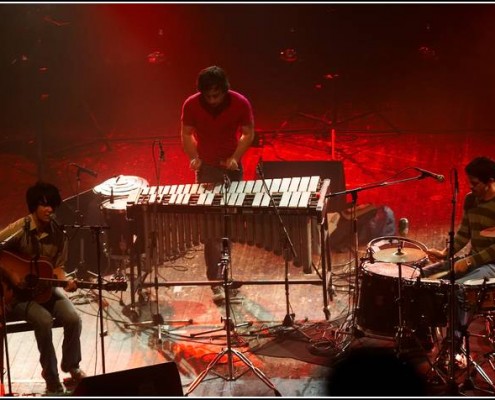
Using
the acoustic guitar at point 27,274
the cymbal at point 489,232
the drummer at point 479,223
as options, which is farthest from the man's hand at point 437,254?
the acoustic guitar at point 27,274

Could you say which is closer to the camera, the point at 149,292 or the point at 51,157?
the point at 149,292

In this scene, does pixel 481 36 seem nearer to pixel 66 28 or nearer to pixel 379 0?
pixel 379 0

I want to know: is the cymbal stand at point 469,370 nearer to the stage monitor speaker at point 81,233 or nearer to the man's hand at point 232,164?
the man's hand at point 232,164

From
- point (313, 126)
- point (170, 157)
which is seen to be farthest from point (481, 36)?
point (170, 157)

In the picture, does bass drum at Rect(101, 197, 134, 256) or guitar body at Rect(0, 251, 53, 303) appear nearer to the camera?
guitar body at Rect(0, 251, 53, 303)

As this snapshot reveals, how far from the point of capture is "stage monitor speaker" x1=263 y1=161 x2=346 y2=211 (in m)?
9.07

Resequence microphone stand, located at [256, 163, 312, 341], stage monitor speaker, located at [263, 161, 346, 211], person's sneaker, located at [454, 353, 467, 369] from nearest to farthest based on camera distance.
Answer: person's sneaker, located at [454, 353, 467, 369] → microphone stand, located at [256, 163, 312, 341] → stage monitor speaker, located at [263, 161, 346, 211]

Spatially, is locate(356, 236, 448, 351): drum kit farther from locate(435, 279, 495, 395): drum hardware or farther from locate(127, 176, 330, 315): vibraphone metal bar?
locate(127, 176, 330, 315): vibraphone metal bar

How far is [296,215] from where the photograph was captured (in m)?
6.97

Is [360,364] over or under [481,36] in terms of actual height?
under

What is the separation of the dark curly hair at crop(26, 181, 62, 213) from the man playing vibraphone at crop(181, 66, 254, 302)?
157 centimetres

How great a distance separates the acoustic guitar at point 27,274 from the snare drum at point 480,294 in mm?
2513

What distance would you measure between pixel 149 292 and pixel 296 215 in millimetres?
1766

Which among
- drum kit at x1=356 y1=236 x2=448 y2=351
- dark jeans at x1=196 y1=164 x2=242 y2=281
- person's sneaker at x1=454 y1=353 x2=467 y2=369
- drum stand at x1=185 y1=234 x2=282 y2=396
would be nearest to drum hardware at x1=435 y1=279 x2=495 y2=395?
person's sneaker at x1=454 y1=353 x2=467 y2=369
